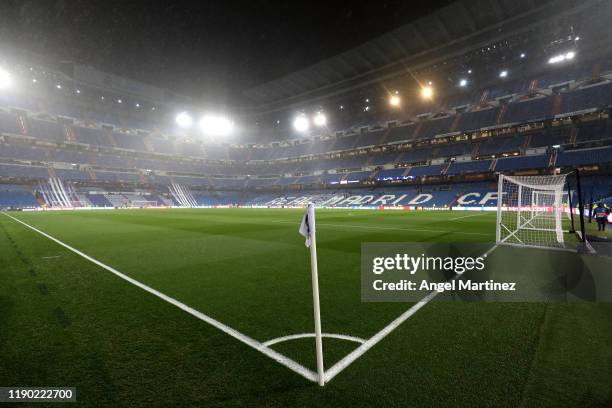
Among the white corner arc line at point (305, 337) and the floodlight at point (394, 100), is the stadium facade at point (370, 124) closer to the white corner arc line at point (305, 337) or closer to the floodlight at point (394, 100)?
the floodlight at point (394, 100)

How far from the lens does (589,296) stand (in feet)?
14.9

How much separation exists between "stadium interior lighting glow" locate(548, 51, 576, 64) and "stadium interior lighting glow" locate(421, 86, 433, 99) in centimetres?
1750

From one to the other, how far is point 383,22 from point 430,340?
38999mm

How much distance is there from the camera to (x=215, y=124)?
247 feet

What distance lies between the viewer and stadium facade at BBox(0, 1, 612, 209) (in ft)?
124

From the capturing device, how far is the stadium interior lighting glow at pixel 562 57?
4117 cm

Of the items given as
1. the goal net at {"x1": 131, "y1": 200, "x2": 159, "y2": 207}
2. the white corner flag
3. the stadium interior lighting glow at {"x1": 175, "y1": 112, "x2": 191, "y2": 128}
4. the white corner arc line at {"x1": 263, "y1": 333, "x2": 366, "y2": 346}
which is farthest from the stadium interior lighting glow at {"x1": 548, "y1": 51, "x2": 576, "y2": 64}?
the stadium interior lighting glow at {"x1": 175, "y1": 112, "x2": 191, "y2": 128}

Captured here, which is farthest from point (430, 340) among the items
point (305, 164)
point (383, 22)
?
point (305, 164)

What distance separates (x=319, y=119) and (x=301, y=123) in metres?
5.14

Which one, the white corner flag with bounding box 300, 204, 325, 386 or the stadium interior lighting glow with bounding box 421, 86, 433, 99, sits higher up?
the stadium interior lighting glow with bounding box 421, 86, 433, 99

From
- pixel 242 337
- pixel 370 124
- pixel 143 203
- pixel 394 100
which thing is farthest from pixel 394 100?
pixel 242 337

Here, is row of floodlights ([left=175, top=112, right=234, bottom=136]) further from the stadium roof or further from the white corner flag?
the white corner flag

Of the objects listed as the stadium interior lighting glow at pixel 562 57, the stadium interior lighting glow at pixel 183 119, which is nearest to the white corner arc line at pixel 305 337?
the stadium interior lighting glow at pixel 562 57

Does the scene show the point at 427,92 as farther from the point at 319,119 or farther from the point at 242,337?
the point at 242,337
